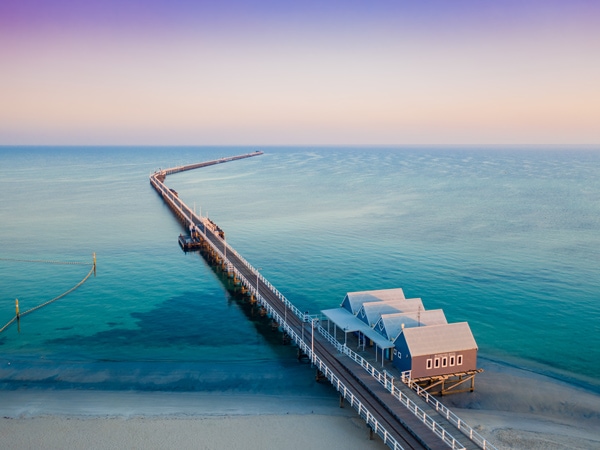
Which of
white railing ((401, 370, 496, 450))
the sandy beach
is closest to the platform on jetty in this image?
white railing ((401, 370, 496, 450))

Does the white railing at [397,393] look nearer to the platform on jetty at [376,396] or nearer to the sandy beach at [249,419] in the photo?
the platform on jetty at [376,396]

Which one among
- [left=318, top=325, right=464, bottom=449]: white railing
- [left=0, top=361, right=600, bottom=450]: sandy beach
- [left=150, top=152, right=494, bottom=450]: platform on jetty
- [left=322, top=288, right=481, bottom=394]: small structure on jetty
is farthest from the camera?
[left=322, top=288, right=481, bottom=394]: small structure on jetty

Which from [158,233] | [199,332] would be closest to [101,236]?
[158,233]

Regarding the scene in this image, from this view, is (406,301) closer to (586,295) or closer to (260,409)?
(260,409)

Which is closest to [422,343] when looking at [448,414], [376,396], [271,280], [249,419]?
[448,414]

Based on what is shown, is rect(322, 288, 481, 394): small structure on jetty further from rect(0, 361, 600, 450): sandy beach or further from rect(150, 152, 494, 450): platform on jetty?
rect(0, 361, 600, 450): sandy beach

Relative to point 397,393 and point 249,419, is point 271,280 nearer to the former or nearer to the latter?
point 249,419
